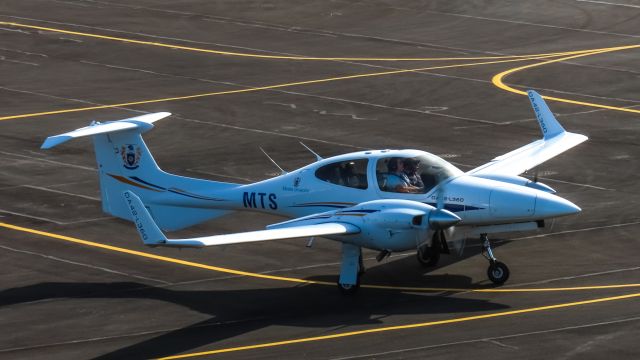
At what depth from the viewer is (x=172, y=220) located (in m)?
31.8

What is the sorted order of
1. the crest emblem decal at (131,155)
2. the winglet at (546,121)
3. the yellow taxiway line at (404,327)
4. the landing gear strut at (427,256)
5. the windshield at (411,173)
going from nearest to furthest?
the yellow taxiway line at (404,327) → the windshield at (411,173) → the landing gear strut at (427,256) → the crest emblem decal at (131,155) → the winglet at (546,121)

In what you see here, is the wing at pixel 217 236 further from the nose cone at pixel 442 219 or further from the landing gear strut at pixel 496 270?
the landing gear strut at pixel 496 270

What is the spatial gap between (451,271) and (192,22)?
36.7 metres

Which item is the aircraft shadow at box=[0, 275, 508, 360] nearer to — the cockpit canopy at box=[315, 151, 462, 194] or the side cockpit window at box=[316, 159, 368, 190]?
the cockpit canopy at box=[315, 151, 462, 194]

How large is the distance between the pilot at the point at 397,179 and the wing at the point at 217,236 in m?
1.78

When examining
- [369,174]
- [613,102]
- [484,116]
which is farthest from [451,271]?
[613,102]

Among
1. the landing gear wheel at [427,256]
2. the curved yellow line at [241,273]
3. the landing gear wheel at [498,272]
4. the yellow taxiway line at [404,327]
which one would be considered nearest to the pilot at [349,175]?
the landing gear wheel at [427,256]

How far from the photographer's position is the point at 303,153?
42.0m

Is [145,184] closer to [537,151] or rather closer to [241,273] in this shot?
[241,273]

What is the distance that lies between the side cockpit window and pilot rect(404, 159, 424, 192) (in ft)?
3.08

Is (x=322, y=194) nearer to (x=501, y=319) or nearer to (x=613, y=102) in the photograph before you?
(x=501, y=319)

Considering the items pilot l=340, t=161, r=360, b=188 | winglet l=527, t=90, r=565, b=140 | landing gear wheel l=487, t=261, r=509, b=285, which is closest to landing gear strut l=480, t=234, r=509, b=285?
landing gear wheel l=487, t=261, r=509, b=285

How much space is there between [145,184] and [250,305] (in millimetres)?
4995

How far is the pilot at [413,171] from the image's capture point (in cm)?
2944
